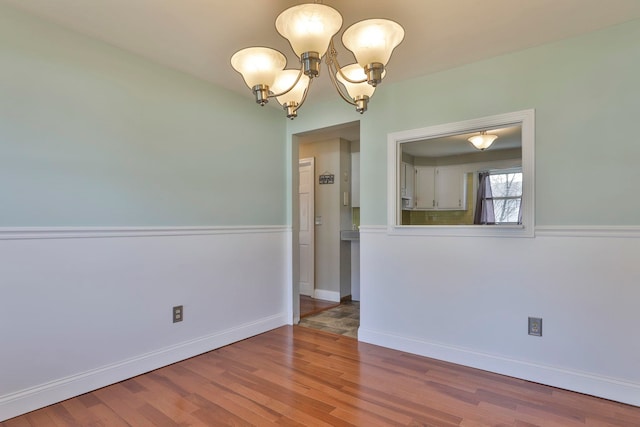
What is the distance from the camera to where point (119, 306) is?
Result: 2.33 meters

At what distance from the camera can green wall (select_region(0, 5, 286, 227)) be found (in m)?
1.94

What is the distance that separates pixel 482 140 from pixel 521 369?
167cm

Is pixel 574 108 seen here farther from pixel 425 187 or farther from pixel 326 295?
pixel 326 295

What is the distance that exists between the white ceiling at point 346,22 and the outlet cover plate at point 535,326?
1.84m

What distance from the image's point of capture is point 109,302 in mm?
2283

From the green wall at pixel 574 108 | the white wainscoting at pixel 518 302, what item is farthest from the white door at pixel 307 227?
the green wall at pixel 574 108

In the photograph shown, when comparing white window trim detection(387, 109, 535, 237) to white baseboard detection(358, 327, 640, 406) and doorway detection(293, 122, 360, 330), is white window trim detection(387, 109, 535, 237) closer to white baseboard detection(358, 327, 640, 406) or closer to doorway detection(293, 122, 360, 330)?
white baseboard detection(358, 327, 640, 406)

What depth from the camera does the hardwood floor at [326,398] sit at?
6.09 ft

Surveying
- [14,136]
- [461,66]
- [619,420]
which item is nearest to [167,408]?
[14,136]

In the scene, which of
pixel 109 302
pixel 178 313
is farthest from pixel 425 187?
pixel 109 302

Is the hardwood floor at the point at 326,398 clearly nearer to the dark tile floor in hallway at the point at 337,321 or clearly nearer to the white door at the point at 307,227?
the dark tile floor in hallway at the point at 337,321

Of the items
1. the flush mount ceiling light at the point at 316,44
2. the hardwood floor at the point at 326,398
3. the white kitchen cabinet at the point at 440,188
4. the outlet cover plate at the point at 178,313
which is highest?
the flush mount ceiling light at the point at 316,44

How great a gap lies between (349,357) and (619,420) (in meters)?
1.62

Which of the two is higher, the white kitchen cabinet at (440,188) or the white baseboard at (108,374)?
the white kitchen cabinet at (440,188)
